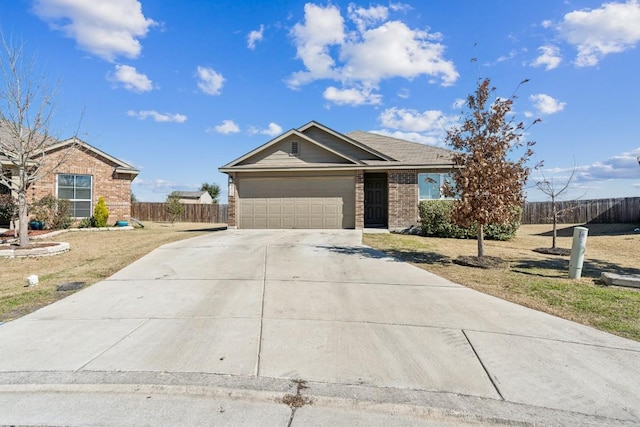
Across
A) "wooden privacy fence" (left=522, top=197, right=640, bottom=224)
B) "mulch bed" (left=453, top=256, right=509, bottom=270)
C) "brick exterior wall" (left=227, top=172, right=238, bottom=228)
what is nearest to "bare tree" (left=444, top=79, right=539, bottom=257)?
"mulch bed" (left=453, top=256, right=509, bottom=270)

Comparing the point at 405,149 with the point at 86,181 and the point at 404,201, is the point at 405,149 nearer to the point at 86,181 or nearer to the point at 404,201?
the point at 404,201

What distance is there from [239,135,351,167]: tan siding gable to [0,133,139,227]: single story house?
25.8 ft

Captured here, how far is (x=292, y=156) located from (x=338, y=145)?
250cm

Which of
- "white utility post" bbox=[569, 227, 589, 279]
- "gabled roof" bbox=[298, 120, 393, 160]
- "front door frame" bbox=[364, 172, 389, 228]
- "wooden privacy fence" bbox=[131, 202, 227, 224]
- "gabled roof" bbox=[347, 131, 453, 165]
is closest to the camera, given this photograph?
"white utility post" bbox=[569, 227, 589, 279]

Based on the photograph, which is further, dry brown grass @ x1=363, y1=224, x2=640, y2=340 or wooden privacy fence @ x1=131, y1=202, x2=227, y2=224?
wooden privacy fence @ x1=131, y1=202, x2=227, y2=224

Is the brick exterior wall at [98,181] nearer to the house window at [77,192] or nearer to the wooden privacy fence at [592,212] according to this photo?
the house window at [77,192]

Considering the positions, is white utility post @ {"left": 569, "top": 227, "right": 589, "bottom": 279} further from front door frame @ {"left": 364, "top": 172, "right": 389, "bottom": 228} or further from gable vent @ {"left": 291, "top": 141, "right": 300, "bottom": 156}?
gable vent @ {"left": 291, "top": 141, "right": 300, "bottom": 156}

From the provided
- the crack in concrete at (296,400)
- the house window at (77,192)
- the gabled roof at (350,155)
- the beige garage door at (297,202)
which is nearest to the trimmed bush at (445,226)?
the gabled roof at (350,155)

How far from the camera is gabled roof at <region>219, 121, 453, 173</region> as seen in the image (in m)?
16.5

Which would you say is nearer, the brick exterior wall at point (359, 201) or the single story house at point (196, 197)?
the brick exterior wall at point (359, 201)

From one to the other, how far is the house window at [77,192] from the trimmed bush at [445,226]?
55.6 feet

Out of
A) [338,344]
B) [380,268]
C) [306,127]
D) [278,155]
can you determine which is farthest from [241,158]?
[338,344]

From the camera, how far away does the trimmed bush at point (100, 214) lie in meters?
18.3

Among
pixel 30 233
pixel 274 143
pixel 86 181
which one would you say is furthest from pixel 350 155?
pixel 30 233
